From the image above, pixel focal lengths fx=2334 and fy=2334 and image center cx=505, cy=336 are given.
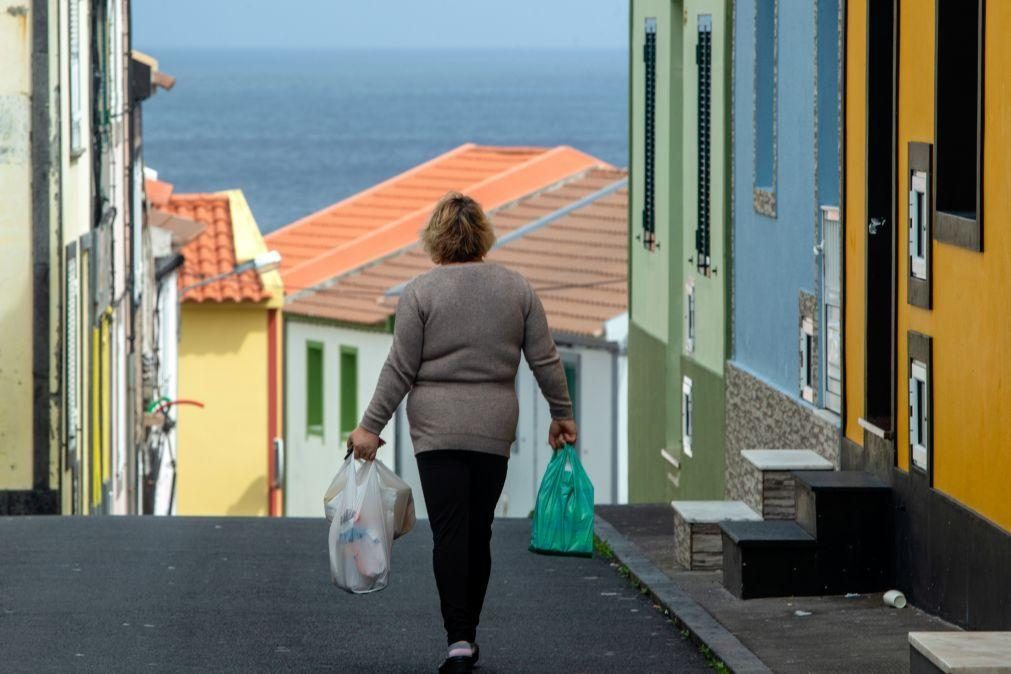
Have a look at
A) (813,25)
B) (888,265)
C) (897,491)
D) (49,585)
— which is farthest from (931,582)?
(813,25)

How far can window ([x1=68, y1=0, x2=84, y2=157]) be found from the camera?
20.5 metres

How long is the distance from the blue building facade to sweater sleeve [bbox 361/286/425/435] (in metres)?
4.45

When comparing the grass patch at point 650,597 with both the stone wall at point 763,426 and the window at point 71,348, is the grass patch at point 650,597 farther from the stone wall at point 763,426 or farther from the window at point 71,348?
the window at point 71,348

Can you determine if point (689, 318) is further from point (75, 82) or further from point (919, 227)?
point (919, 227)

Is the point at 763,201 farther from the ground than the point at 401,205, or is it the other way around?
the point at 763,201

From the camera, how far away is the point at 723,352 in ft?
58.3

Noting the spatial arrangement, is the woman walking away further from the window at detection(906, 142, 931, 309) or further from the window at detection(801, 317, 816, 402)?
the window at detection(801, 317, 816, 402)

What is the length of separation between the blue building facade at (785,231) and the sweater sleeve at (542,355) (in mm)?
4127

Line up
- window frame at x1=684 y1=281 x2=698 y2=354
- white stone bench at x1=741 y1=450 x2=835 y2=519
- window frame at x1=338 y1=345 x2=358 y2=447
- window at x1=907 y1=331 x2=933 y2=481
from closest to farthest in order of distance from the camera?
window at x1=907 y1=331 x2=933 y2=481 < white stone bench at x1=741 y1=450 x2=835 y2=519 < window frame at x1=684 y1=281 x2=698 y2=354 < window frame at x1=338 y1=345 x2=358 y2=447

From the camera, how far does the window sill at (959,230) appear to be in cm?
922

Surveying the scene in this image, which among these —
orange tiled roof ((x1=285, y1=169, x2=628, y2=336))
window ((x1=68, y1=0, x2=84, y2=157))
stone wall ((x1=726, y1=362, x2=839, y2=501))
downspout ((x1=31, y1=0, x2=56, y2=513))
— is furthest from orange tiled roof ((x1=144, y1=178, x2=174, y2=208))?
stone wall ((x1=726, y1=362, x2=839, y2=501))

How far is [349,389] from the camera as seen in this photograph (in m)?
37.6

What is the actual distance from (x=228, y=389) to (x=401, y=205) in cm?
912

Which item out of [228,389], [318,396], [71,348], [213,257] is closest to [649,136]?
[71,348]
